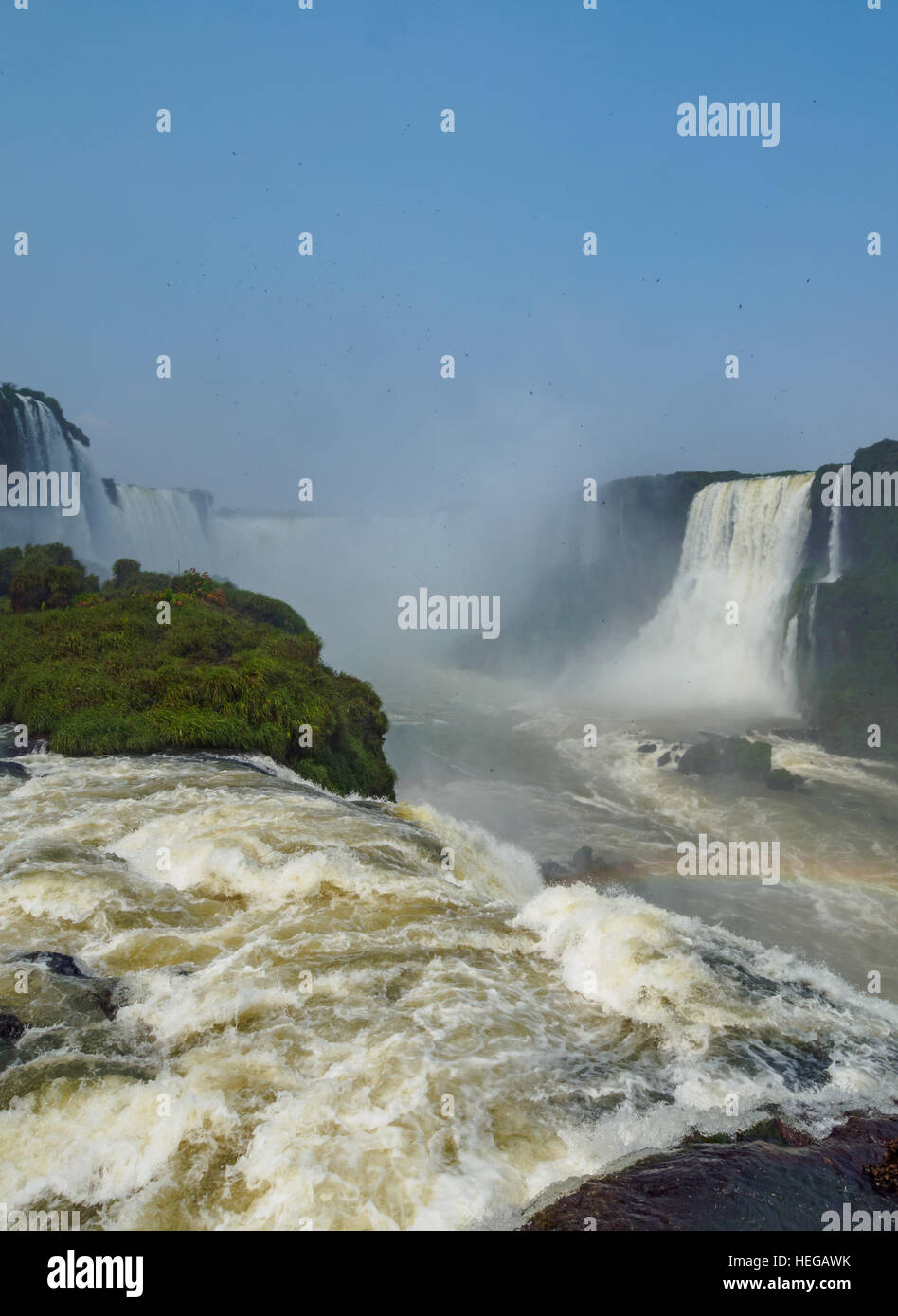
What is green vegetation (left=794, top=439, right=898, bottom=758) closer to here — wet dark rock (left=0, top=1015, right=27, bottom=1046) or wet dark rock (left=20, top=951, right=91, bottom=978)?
wet dark rock (left=20, top=951, right=91, bottom=978)

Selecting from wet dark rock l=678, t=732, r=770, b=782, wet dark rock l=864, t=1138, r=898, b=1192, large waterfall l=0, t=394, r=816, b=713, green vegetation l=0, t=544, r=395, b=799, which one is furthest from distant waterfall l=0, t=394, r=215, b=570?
wet dark rock l=864, t=1138, r=898, b=1192

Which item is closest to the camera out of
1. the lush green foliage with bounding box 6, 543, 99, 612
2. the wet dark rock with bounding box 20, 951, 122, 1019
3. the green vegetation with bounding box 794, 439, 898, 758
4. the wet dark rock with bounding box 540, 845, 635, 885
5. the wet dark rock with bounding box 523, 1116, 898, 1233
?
the wet dark rock with bounding box 523, 1116, 898, 1233

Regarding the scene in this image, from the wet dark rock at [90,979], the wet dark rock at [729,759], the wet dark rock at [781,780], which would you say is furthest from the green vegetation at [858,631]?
the wet dark rock at [90,979]

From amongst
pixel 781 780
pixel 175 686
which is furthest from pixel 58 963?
pixel 781 780

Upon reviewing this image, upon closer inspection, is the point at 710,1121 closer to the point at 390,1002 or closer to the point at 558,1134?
the point at 558,1134

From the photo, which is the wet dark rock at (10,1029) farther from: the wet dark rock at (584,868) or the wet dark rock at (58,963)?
the wet dark rock at (584,868)

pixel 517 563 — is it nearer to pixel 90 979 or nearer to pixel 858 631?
pixel 858 631

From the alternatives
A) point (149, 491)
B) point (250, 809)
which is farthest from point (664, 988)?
point (149, 491)
